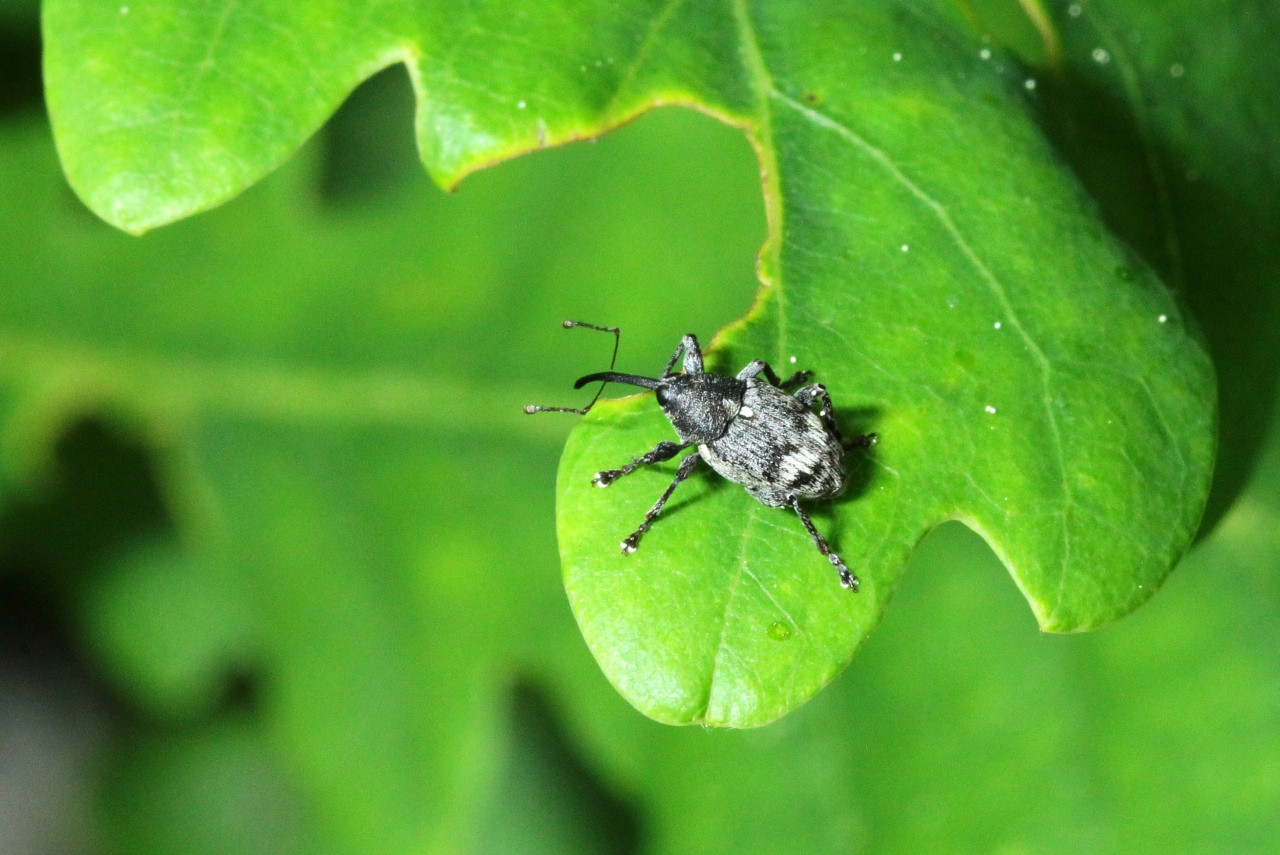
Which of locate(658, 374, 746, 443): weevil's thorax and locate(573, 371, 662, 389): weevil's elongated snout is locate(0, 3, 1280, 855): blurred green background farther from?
locate(658, 374, 746, 443): weevil's thorax

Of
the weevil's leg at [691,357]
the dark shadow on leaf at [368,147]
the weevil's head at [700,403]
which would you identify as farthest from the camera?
the dark shadow on leaf at [368,147]

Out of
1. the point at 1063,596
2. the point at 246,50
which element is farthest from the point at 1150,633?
the point at 246,50

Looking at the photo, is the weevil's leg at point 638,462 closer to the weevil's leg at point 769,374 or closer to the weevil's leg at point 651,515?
the weevil's leg at point 651,515

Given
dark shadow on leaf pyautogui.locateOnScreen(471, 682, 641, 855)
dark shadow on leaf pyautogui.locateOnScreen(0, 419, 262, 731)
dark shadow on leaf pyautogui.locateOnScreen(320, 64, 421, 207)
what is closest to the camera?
dark shadow on leaf pyautogui.locateOnScreen(471, 682, 641, 855)

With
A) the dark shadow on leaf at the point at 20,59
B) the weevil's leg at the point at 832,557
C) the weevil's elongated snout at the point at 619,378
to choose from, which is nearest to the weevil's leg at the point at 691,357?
the weevil's elongated snout at the point at 619,378

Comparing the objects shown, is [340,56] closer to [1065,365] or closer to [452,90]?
[452,90]

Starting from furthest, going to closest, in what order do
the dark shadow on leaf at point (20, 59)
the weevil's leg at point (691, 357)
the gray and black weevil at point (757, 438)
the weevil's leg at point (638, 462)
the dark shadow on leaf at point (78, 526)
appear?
the dark shadow on leaf at point (78, 526) → the dark shadow on leaf at point (20, 59) → the weevil's leg at point (691, 357) → the gray and black weevil at point (757, 438) → the weevil's leg at point (638, 462)

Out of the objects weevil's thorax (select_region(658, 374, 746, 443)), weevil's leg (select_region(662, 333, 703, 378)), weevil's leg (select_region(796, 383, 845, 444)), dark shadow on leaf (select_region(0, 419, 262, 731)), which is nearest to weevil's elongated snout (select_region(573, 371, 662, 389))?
weevil's leg (select_region(662, 333, 703, 378))
